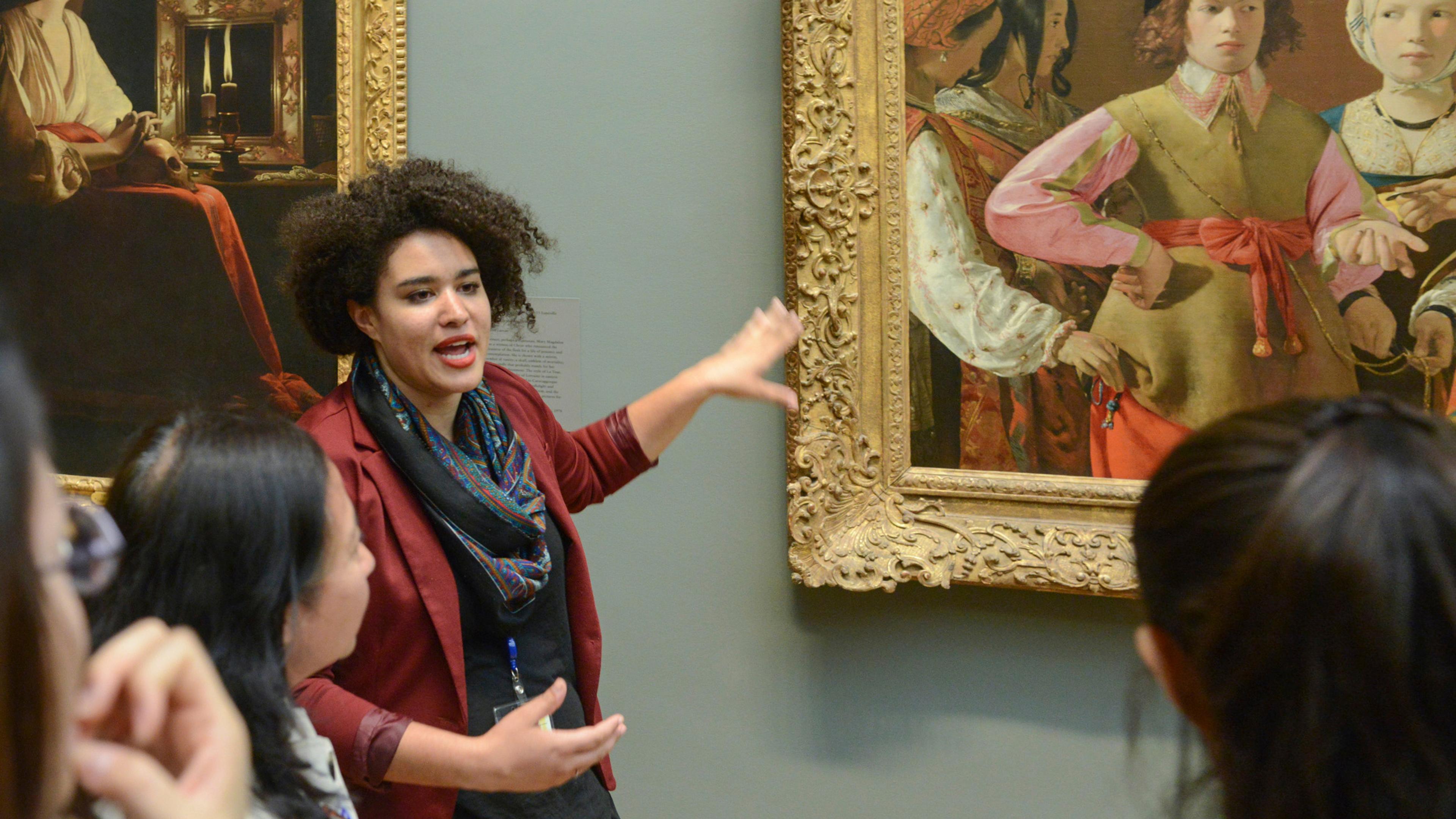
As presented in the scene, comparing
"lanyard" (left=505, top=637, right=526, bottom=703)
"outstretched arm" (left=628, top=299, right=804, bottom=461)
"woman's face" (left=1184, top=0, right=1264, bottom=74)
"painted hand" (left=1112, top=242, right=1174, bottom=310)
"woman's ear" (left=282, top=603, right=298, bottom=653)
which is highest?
"woman's face" (left=1184, top=0, right=1264, bottom=74)

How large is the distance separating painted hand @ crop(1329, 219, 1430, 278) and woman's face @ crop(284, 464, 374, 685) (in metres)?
2.40

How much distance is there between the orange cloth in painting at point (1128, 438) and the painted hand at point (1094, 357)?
0.03m

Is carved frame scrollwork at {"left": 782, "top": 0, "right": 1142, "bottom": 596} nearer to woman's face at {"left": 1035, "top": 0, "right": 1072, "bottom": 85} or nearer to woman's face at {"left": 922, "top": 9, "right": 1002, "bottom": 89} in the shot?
woman's face at {"left": 922, "top": 9, "right": 1002, "bottom": 89}

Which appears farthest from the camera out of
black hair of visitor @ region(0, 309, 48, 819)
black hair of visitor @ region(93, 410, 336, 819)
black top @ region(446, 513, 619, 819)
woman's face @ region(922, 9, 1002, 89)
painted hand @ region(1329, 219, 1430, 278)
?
woman's face @ region(922, 9, 1002, 89)

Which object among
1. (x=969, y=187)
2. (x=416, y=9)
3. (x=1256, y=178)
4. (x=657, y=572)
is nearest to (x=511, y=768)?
(x=657, y=572)

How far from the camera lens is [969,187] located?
314cm

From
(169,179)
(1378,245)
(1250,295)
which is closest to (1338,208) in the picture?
(1378,245)

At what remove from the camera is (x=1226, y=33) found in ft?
9.25

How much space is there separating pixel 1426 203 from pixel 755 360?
5.43ft

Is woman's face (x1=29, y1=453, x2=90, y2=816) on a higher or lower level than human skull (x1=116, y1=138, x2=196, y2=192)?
lower

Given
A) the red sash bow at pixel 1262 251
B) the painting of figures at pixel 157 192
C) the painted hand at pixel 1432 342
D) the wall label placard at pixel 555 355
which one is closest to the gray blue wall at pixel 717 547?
the wall label placard at pixel 555 355

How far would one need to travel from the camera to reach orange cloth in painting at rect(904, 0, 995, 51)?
3072 millimetres

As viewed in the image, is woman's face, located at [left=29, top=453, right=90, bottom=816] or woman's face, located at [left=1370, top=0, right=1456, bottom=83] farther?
woman's face, located at [left=1370, top=0, right=1456, bottom=83]

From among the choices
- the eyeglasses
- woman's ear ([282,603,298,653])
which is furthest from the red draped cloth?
the eyeglasses
